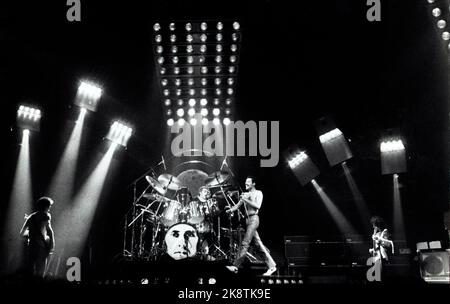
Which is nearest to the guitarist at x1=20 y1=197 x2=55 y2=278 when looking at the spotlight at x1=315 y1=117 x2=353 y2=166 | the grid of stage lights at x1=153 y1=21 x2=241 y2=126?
the grid of stage lights at x1=153 y1=21 x2=241 y2=126

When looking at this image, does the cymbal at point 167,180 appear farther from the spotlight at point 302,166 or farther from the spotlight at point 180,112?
the spotlight at point 302,166

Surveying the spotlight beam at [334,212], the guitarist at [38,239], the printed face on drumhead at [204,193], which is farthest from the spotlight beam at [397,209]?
the guitarist at [38,239]

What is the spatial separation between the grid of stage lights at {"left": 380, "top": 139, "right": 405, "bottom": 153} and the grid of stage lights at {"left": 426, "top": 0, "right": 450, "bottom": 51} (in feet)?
8.71

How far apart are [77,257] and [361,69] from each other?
745cm

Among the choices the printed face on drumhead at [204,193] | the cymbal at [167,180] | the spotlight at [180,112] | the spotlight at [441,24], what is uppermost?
the spotlight at [441,24]

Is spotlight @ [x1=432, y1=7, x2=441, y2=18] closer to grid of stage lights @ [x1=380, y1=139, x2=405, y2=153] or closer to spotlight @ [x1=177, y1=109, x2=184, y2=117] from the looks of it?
grid of stage lights @ [x1=380, y1=139, x2=405, y2=153]

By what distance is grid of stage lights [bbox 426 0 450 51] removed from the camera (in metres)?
6.88

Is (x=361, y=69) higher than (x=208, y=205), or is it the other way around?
(x=361, y=69)

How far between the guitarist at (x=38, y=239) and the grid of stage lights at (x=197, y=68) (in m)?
3.66

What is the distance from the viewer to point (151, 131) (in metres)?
10.3

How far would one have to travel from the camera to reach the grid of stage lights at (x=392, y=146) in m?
9.04
